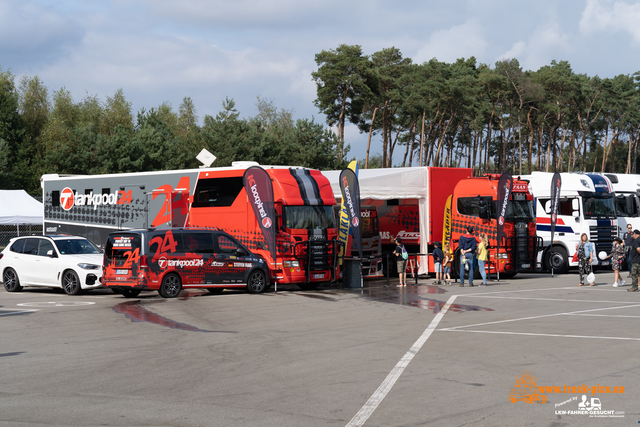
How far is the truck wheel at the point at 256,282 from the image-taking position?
19.3m

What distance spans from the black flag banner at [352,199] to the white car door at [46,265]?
27.9ft

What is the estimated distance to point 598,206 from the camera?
2567cm

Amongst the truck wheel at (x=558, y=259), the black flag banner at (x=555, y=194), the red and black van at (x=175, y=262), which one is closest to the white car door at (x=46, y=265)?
the red and black van at (x=175, y=262)

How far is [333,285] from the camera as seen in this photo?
74.5 ft

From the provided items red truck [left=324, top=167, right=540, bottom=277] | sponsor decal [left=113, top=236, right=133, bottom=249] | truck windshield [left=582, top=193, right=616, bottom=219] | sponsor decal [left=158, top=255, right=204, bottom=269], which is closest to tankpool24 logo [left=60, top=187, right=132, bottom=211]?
sponsor decal [left=113, top=236, right=133, bottom=249]

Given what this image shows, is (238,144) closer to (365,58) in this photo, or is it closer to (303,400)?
(365,58)

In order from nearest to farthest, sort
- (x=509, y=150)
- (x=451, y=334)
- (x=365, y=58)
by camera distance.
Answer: (x=451, y=334) → (x=365, y=58) → (x=509, y=150)

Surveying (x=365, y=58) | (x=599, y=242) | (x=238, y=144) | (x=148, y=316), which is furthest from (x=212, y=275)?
(x=365, y=58)

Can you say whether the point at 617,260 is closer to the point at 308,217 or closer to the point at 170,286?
the point at 308,217

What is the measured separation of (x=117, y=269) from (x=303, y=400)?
38.6 feet

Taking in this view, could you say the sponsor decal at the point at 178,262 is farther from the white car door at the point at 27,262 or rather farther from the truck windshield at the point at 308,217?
the white car door at the point at 27,262

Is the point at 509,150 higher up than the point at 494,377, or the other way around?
the point at 509,150

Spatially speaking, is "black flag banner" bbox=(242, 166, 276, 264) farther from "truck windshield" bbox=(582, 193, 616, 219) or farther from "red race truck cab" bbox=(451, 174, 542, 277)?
"truck windshield" bbox=(582, 193, 616, 219)

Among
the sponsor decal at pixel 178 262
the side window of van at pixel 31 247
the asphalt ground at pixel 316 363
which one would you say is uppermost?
the side window of van at pixel 31 247
